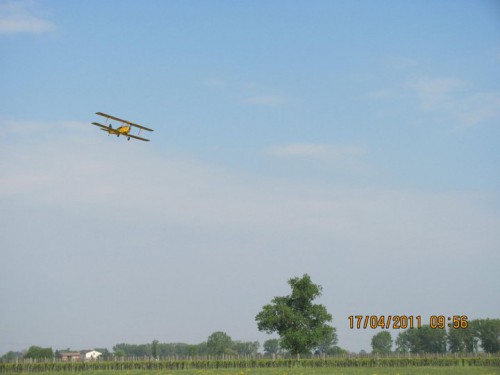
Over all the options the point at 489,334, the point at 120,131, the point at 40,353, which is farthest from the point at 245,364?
the point at 40,353

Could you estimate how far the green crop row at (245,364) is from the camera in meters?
73.8

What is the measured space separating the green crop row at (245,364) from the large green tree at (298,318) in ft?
39.7

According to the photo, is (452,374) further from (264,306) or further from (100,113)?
(264,306)

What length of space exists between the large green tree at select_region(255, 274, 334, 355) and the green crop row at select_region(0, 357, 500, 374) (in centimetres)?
1209

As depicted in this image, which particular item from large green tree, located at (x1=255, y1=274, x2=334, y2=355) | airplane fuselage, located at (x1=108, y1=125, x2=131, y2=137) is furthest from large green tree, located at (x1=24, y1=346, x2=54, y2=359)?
airplane fuselage, located at (x1=108, y1=125, x2=131, y2=137)

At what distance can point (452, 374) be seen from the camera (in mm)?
45312

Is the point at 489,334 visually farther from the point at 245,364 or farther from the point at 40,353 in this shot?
the point at 40,353

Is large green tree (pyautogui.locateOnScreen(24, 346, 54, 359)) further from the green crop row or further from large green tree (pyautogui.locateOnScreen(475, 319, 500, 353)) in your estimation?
large green tree (pyautogui.locateOnScreen(475, 319, 500, 353))

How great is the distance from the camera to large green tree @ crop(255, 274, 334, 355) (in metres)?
90.8

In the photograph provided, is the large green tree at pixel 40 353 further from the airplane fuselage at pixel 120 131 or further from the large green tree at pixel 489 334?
the airplane fuselage at pixel 120 131

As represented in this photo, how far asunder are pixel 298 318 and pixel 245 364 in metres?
14.6

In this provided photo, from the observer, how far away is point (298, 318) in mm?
91438

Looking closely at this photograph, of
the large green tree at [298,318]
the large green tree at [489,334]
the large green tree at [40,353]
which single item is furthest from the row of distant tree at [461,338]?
the large green tree at [40,353]

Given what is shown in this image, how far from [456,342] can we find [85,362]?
94.2 m
